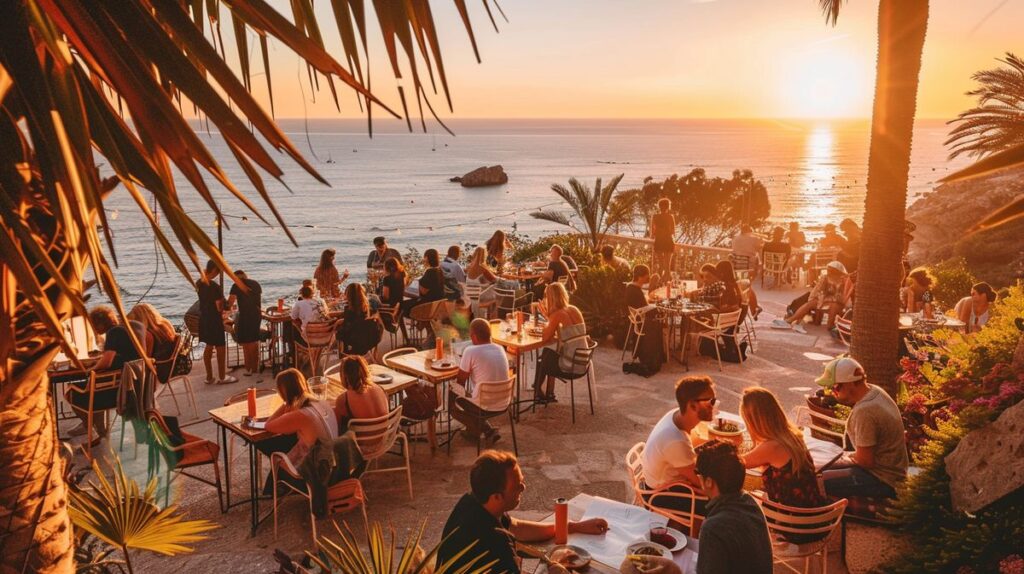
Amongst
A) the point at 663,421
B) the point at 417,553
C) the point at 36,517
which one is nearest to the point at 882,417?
the point at 663,421

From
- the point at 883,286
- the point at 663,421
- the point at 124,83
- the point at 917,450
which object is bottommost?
the point at 917,450

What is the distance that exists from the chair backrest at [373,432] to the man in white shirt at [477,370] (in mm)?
954

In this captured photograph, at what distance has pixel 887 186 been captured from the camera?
19.8 ft

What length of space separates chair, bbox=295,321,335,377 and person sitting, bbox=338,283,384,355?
2.81 ft

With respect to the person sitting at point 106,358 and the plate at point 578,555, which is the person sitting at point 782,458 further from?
the person sitting at point 106,358

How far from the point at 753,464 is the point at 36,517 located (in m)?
3.60

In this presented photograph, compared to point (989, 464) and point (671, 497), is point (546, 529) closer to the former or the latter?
point (671, 497)

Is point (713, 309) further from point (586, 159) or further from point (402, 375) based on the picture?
point (586, 159)

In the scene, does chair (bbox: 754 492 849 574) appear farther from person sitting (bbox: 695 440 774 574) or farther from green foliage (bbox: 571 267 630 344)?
green foliage (bbox: 571 267 630 344)

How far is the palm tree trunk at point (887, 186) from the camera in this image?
5895 mm

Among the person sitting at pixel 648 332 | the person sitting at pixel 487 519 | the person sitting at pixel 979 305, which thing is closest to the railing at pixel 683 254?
the person sitting at pixel 648 332

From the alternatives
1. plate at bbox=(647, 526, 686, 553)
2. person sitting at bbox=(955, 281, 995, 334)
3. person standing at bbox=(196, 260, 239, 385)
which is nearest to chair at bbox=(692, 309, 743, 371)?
person sitting at bbox=(955, 281, 995, 334)

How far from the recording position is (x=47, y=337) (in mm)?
1406

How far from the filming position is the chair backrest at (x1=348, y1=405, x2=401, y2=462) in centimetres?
Answer: 529
